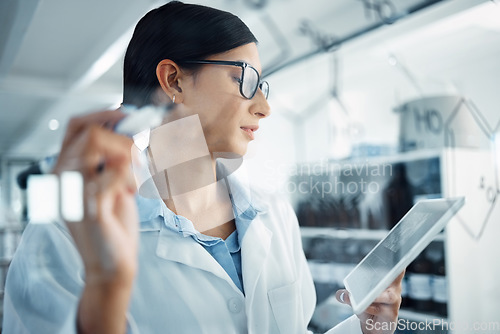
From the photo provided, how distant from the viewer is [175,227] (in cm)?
52

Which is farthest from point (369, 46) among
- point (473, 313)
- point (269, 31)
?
point (473, 313)

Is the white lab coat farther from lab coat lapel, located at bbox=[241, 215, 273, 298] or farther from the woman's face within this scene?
the woman's face

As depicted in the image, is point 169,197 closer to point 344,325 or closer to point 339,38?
point 344,325

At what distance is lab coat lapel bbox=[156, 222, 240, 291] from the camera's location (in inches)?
19.8

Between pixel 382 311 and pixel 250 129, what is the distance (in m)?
0.39

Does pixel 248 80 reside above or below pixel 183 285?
above

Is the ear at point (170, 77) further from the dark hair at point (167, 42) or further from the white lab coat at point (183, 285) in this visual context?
the white lab coat at point (183, 285)

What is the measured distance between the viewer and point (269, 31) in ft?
2.44

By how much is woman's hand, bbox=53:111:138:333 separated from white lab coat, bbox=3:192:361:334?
0.06 ft

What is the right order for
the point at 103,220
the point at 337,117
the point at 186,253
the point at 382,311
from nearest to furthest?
the point at 103,220, the point at 186,253, the point at 382,311, the point at 337,117

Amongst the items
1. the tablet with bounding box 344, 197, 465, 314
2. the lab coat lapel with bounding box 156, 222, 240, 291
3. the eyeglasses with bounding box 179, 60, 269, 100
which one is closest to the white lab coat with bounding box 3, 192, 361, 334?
the lab coat lapel with bounding box 156, 222, 240, 291

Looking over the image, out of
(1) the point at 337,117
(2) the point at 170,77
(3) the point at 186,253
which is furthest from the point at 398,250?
(1) the point at 337,117

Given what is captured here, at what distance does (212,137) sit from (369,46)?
97 cm

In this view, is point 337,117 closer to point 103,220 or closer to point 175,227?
point 175,227
